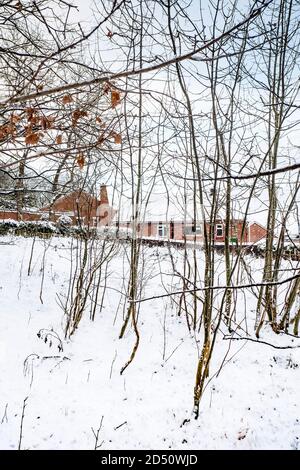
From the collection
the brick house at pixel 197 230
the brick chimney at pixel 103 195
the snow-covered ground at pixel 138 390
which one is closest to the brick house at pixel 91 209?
the brick chimney at pixel 103 195

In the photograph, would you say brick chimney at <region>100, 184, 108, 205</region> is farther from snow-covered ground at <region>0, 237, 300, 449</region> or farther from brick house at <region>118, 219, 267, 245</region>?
snow-covered ground at <region>0, 237, 300, 449</region>

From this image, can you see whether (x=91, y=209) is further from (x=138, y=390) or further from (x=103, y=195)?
(x=138, y=390)

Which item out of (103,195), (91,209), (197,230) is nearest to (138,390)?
(91,209)

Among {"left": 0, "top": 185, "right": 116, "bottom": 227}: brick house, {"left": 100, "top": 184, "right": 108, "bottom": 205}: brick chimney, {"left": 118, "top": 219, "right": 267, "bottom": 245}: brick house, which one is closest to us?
{"left": 118, "top": 219, "right": 267, "bottom": 245}: brick house

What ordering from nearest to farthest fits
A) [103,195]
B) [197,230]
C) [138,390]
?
[138,390], [103,195], [197,230]

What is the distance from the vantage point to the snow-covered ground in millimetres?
3057

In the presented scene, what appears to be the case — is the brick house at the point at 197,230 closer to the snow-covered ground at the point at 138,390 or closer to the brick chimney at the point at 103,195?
the brick chimney at the point at 103,195

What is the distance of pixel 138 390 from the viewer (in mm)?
3689

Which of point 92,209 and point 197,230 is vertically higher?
point 92,209

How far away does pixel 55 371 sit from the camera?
4023mm

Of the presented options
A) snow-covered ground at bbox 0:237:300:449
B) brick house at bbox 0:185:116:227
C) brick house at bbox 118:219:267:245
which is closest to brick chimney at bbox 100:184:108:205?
brick house at bbox 0:185:116:227

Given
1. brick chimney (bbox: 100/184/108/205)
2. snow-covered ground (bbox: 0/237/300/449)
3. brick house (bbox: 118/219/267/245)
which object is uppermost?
brick chimney (bbox: 100/184/108/205)
